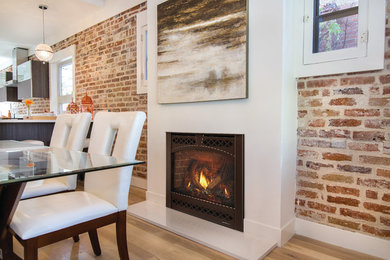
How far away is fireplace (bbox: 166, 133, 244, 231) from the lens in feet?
6.96

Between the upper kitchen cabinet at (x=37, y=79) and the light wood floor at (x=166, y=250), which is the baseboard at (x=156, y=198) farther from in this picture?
the upper kitchen cabinet at (x=37, y=79)

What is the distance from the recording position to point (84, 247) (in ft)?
6.27

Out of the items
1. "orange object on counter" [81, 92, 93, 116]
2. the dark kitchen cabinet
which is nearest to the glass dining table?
"orange object on counter" [81, 92, 93, 116]

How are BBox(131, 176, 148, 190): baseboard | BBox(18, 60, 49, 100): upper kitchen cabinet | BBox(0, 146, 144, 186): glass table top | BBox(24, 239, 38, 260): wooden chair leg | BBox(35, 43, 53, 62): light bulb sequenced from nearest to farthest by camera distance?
BBox(0, 146, 144, 186): glass table top, BBox(24, 239, 38, 260): wooden chair leg, BBox(131, 176, 148, 190): baseboard, BBox(35, 43, 53, 62): light bulb, BBox(18, 60, 49, 100): upper kitchen cabinet

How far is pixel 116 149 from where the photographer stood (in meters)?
1.55

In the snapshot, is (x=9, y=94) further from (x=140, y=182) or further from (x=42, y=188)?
(x=42, y=188)

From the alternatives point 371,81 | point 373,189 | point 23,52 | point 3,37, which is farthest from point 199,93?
point 23,52

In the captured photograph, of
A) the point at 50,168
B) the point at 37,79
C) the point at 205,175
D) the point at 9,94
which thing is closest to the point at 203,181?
the point at 205,175

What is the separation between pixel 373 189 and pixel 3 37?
7.29 metres

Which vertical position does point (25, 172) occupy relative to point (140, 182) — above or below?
above

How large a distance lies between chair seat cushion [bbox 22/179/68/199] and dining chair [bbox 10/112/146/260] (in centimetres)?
26

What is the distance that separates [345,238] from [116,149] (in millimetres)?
1789

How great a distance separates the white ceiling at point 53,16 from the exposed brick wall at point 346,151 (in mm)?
2803

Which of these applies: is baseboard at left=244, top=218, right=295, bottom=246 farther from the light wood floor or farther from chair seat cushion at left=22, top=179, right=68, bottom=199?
chair seat cushion at left=22, top=179, right=68, bottom=199
